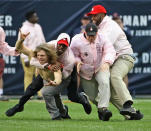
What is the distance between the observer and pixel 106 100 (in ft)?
38.1

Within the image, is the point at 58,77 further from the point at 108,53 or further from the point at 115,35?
the point at 115,35

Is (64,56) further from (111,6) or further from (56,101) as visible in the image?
(111,6)

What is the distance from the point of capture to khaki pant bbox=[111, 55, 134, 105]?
11.9 meters

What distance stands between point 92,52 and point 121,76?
2.23ft

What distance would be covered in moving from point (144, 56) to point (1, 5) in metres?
4.19

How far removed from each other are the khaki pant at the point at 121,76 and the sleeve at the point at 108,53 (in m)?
0.34

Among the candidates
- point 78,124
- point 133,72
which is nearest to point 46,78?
point 78,124

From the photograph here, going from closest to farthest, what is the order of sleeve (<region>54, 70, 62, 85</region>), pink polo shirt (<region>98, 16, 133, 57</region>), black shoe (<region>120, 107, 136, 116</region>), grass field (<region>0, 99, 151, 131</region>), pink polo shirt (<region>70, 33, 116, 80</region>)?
grass field (<region>0, 99, 151, 131</region>) → sleeve (<region>54, 70, 62, 85</region>) → black shoe (<region>120, 107, 136, 116</region>) → pink polo shirt (<region>70, 33, 116, 80</region>) → pink polo shirt (<region>98, 16, 133, 57</region>)

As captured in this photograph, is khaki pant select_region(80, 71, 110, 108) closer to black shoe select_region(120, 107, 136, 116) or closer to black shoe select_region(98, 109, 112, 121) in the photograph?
black shoe select_region(98, 109, 112, 121)

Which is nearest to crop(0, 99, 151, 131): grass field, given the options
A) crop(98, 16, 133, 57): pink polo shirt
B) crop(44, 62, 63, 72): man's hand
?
crop(44, 62, 63, 72): man's hand

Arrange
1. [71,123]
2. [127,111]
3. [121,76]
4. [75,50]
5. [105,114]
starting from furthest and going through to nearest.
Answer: [121,76] → [75,50] → [127,111] → [105,114] → [71,123]

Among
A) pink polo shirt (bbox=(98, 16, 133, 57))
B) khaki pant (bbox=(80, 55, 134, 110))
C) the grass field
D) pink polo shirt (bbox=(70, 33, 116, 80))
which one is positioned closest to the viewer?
the grass field

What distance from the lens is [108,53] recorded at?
11.6 m

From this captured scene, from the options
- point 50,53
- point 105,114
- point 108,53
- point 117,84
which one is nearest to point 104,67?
point 108,53
